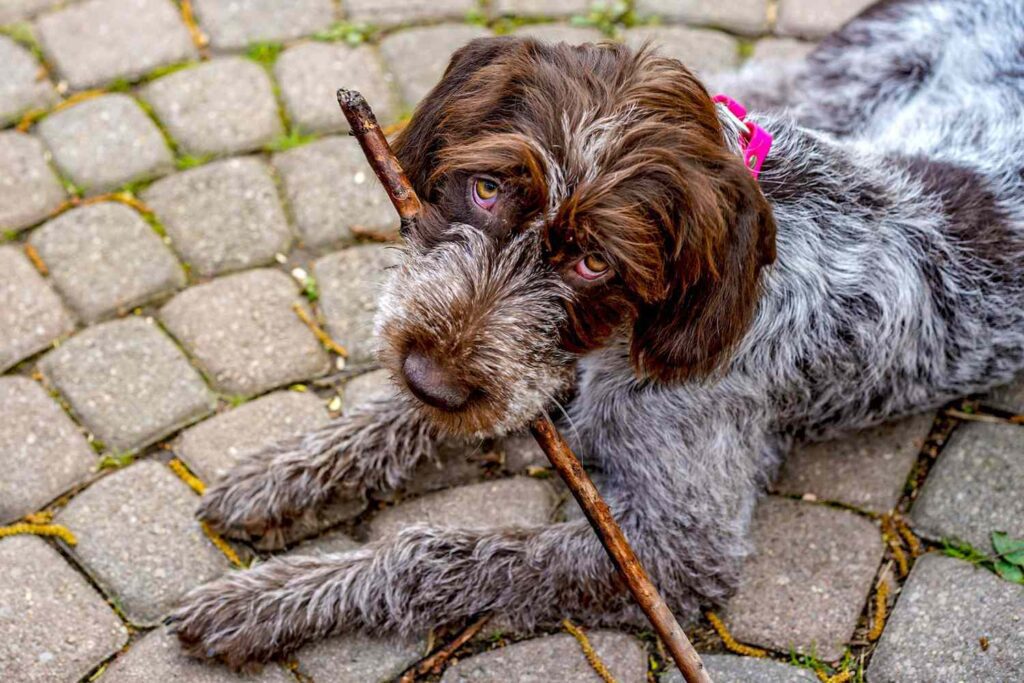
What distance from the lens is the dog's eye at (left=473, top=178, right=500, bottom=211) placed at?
2.99 metres

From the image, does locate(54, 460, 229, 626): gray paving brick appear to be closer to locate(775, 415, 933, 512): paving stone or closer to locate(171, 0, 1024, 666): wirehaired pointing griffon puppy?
locate(171, 0, 1024, 666): wirehaired pointing griffon puppy

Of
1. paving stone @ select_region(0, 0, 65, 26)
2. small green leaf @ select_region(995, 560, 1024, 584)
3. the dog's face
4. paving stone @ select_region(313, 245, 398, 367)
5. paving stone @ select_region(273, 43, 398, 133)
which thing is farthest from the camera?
paving stone @ select_region(0, 0, 65, 26)

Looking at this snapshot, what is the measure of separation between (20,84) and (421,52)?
5.88ft

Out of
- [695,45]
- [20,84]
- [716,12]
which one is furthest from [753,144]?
[20,84]

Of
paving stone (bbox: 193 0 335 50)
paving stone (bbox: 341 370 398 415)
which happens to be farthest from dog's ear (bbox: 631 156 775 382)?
paving stone (bbox: 193 0 335 50)

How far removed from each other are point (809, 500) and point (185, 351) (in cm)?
231

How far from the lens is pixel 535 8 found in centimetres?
548

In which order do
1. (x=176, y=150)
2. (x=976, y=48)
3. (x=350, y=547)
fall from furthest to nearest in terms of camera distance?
(x=176, y=150) → (x=976, y=48) → (x=350, y=547)

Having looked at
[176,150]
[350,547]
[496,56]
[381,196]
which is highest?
[496,56]

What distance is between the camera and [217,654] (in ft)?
11.0

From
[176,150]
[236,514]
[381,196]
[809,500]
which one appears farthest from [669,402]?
[176,150]

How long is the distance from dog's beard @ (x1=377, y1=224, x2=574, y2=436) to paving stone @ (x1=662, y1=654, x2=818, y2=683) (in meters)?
0.97

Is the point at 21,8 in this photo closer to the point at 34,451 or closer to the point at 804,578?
the point at 34,451

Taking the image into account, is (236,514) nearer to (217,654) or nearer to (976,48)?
(217,654)
